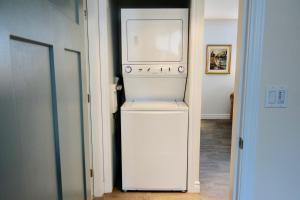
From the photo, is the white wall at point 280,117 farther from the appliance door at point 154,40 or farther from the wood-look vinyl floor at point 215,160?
the appliance door at point 154,40

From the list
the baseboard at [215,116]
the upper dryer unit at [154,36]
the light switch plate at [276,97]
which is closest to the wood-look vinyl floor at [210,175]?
the baseboard at [215,116]

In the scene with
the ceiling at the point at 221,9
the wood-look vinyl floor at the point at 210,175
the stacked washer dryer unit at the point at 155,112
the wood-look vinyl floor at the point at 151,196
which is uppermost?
the ceiling at the point at 221,9

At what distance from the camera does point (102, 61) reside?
85.0 inches

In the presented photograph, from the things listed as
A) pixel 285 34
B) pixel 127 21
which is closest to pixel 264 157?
pixel 285 34

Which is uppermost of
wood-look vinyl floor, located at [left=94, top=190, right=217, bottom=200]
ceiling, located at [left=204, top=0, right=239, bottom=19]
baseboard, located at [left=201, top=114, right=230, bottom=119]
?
ceiling, located at [left=204, top=0, right=239, bottom=19]

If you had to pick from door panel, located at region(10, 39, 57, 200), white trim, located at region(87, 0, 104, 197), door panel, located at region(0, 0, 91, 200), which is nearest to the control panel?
white trim, located at region(87, 0, 104, 197)

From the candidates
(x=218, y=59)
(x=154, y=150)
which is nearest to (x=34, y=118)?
(x=154, y=150)

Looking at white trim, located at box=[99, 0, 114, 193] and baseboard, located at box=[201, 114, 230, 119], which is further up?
white trim, located at box=[99, 0, 114, 193]

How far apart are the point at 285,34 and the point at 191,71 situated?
1.20m

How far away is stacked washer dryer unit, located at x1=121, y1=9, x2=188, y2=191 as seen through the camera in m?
2.29

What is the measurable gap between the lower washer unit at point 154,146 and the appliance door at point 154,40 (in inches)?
20.9

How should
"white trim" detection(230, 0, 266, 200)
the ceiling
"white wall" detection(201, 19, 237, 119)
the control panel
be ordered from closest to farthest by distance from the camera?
"white trim" detection(230, 0, 266, 200) < the control panel < the ceiling < "white wall" detection(201, 19, 237, 119)

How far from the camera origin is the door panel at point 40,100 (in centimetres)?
58

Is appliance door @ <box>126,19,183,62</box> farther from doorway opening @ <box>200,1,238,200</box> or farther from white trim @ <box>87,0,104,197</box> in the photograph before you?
doorway opening @ <box>200,1,238,200</box>
